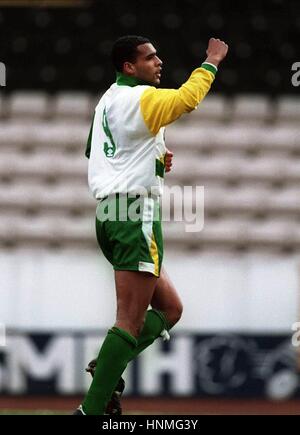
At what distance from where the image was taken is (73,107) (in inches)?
448

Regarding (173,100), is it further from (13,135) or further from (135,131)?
(13,135)

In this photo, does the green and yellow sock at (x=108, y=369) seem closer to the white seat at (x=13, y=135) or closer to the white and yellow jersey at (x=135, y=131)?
the white and yellow jersey at (x=135, y=131)

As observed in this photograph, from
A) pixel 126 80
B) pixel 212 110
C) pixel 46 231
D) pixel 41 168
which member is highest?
pixel 212 110

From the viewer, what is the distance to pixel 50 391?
29.8 ft

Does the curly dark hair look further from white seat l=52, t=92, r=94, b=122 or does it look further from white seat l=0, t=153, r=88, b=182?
white seat l=52, t=92, r=94, b=122

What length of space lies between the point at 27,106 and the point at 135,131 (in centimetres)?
692

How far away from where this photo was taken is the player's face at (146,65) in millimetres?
4711

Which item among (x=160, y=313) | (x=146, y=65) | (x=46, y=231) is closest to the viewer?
(x=146, y=65)

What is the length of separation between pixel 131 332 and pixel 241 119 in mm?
7088

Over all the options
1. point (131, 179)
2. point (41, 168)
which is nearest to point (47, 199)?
point (41, 168)

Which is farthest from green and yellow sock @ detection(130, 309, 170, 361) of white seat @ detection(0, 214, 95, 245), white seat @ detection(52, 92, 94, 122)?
white seat @ detection(52, 92, 94, 122)
